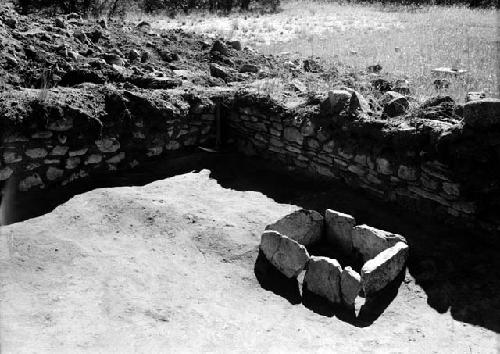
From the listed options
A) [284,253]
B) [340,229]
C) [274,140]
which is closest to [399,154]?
[340,229]

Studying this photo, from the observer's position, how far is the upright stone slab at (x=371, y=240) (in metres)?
4.70

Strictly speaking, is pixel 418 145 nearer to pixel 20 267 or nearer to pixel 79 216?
pixel 79 216

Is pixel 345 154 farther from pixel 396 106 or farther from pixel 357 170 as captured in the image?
pixel 396 106

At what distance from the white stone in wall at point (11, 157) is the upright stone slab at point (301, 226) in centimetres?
272

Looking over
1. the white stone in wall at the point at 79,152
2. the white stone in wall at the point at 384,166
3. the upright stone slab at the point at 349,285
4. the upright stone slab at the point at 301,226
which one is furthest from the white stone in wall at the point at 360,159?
the white stone in wall at the point at 79,152

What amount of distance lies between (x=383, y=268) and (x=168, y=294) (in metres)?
1.91

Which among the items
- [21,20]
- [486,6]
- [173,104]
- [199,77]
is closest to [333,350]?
[173,104]

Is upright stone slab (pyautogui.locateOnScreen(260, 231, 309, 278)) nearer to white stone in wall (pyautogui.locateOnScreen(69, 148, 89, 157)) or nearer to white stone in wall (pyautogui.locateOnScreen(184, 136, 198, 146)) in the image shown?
white stone in wall (pyautogui.locateOnScreen(69, 148, 89, 157))

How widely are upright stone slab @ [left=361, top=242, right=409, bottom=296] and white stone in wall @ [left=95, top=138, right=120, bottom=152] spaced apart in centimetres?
338

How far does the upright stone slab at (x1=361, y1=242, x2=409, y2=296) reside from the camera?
4215 millimetres

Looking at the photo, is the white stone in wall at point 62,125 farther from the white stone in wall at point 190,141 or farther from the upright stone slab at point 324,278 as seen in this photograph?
the upright stone slab at point 324,278

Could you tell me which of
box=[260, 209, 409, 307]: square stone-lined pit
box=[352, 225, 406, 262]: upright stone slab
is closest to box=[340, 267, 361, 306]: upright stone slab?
box=[260, 209, 409, 307]: square stone-lined pit

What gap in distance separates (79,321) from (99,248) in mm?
1056

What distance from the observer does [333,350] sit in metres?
3.69
